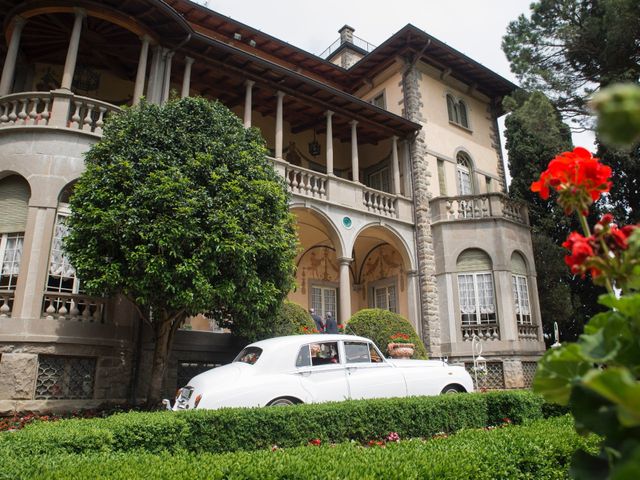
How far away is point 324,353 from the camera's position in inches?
345

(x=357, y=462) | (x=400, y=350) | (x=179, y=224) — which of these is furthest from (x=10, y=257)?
(x=357, y=462)

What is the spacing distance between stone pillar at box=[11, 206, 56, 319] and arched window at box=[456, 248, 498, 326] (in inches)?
512

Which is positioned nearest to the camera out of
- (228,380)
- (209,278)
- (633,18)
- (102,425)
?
(102,425)

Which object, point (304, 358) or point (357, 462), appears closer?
point (357, 462)

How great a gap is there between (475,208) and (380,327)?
6.95 meters

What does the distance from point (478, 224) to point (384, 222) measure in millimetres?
3467

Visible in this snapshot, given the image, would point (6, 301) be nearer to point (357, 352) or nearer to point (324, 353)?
point (324, 353)

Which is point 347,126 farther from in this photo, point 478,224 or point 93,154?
point 93,154

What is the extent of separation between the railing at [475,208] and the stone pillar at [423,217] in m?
0.47

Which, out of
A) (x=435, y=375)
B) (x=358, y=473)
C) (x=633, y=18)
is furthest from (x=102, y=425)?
(x=633, y=18)

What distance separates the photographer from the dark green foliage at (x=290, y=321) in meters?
12.0

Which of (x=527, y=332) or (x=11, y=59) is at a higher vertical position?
(x=11, y=59)

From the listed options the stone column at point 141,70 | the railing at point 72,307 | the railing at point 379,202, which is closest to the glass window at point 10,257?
the railing at point 72,307

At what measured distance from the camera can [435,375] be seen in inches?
373
